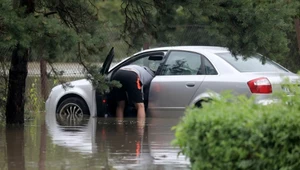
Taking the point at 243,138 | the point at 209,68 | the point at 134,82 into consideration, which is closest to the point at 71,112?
the point at 134,82

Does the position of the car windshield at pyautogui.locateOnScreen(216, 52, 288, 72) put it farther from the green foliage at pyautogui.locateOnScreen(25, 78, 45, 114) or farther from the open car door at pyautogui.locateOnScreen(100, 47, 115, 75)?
the green foliage at pyautogui.locateOnScreen(25, 78, 45, 114)

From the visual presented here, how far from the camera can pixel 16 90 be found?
11.7 meters

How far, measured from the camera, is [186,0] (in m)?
10.8

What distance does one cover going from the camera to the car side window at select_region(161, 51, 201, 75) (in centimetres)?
1315

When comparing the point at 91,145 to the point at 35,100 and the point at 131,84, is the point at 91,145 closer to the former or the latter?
the point at 131,84

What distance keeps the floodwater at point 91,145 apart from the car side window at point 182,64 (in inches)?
36.3

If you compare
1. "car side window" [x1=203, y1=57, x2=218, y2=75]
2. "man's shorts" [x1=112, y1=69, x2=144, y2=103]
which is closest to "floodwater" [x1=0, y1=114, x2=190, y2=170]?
"man's shorts" [x1=112, y1=69, x2=144, y2=103]

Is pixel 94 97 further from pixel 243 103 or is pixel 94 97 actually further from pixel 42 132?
pixel 243 103

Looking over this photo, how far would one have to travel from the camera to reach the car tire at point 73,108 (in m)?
14.1

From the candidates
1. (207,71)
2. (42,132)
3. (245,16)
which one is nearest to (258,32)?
(245,16)

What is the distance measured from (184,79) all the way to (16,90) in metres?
3.16

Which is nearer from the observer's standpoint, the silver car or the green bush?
the green bush

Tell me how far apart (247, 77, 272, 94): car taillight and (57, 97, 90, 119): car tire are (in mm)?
3616

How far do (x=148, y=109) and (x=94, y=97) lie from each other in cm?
107
